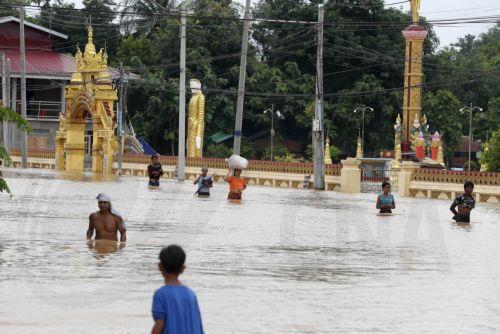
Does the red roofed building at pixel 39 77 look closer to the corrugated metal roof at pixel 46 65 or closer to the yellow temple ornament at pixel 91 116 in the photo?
the corrugated metal roof at pixel 46 65

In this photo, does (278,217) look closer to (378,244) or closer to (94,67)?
(378,244)

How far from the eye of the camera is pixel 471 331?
40.8 ft

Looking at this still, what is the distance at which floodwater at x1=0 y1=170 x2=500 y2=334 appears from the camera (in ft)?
41.4


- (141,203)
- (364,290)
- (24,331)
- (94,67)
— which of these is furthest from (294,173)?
(24,331)

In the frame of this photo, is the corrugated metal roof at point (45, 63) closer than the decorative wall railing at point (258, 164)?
No

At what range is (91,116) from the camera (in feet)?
233

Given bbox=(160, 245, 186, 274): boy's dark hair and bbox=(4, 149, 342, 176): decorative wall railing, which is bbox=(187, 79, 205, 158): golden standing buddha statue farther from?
bbox=(160, 245, 186, 274): boy's dark hair

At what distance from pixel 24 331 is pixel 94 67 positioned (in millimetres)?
59831

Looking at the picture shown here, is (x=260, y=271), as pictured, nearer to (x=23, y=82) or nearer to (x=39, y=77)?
(x=23, y=82)

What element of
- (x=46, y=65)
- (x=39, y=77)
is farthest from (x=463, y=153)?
(x=39, y=77)

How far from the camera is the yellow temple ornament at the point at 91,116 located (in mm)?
67938

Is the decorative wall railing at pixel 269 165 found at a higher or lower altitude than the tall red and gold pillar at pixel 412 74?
lower

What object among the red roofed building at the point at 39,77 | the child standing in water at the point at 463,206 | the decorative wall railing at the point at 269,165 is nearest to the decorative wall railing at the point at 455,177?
the decorative wall railing at the point at 269,165

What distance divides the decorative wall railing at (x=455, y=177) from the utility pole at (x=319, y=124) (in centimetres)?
427
